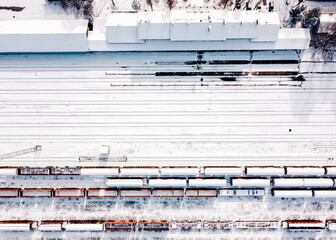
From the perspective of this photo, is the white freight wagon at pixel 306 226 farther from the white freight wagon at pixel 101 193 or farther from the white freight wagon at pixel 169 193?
the white freight wagon at pixel 101 193

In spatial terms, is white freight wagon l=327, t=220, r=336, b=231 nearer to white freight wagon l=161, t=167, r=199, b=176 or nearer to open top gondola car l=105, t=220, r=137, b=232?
white freight wagon l=161, t=167, r=199, b=176

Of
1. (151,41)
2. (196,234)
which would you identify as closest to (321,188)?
(196,234)

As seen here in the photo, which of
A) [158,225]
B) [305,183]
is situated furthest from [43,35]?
[305,183]

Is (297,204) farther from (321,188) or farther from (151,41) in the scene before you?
(151,41)

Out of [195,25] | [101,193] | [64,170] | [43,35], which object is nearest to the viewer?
[195,25]

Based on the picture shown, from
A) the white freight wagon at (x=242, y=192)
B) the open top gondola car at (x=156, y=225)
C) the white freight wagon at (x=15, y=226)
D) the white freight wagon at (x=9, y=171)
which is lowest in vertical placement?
the white freight wagon at (x=15, y=226)

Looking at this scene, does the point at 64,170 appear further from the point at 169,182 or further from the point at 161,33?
the point at 161,33

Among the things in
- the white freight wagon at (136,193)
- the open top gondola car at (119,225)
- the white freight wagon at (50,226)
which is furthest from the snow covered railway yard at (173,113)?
the open top gondola car at (119,225)
